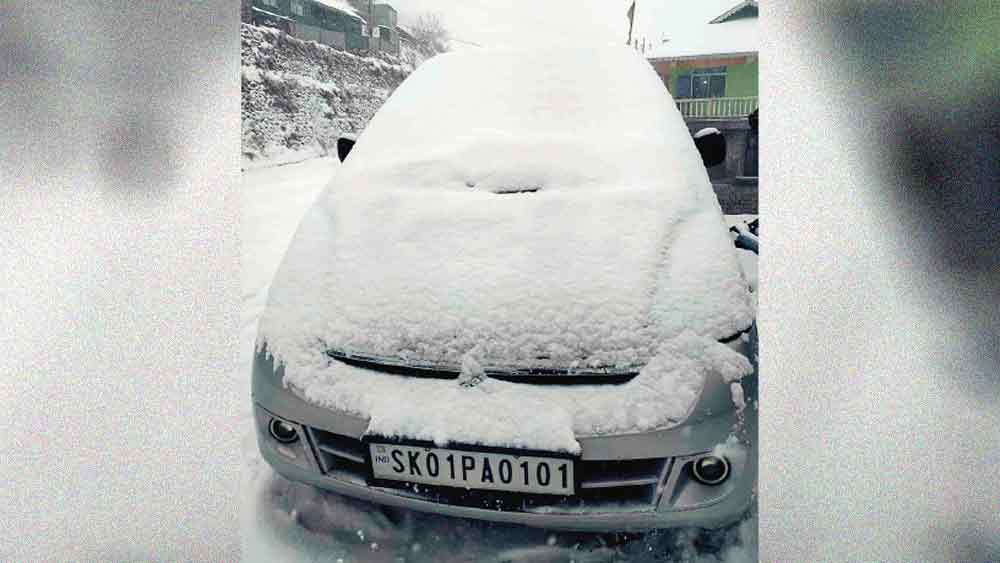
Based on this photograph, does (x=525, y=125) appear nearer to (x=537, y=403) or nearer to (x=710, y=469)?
(x=537, y=403)

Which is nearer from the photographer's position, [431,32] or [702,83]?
[702,83]

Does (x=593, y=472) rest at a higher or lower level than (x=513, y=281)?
lower

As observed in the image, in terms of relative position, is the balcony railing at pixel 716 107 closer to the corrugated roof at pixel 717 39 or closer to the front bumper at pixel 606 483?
the corrugated roof at pixel 717 39

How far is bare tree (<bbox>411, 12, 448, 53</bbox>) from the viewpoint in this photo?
1.24 metres

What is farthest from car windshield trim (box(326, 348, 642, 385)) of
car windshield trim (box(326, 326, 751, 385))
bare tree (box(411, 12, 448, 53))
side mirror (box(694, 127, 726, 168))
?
bare tree (box(411, 12, 448, 53))

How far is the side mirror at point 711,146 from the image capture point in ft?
3.42

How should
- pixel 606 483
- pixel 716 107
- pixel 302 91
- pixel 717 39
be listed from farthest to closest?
pixel 302 91 < pixel 716 107 < pixel 717 39 < pixel 606 483

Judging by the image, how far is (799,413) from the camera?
2.93 ft

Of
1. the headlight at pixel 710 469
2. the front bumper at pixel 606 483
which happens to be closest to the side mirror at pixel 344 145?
the front bumper at pixel 606 483

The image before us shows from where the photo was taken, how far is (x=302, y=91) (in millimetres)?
1222

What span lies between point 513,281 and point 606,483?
0.31 m

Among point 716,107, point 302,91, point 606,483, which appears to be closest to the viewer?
point 606,483

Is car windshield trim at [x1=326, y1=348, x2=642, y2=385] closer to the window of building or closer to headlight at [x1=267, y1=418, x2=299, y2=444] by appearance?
headlight at [x1=267, y1=418, x2=299, y2=444]

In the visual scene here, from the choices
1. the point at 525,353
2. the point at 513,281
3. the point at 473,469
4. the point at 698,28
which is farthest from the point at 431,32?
the point at 473,469
